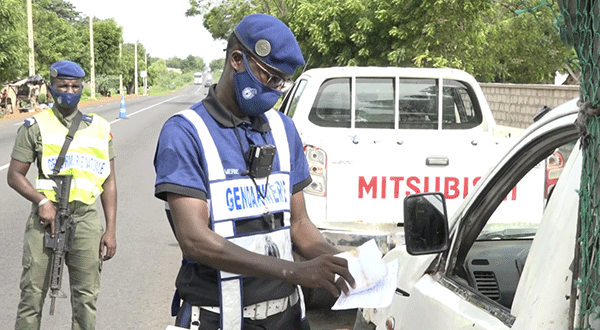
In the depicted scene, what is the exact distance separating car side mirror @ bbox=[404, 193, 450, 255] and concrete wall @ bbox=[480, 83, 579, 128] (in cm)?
1351

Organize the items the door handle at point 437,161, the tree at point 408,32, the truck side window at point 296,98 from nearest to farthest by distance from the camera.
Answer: the door handle at point 437,161
the truck side window at point 296,98
the tree at point 408,32

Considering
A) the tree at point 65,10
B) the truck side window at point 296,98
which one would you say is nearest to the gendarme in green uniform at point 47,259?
the truck side window at point 296,98

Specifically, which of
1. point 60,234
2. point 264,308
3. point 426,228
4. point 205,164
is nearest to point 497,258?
point 426,228

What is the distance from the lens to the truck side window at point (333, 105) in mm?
7887

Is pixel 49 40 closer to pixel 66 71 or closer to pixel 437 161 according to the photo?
pixel 437 161

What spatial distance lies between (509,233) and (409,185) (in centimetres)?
309

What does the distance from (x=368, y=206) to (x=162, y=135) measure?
13.9 ft

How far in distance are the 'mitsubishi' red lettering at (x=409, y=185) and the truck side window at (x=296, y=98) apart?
1512 millimetres

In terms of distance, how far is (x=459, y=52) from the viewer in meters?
18.7

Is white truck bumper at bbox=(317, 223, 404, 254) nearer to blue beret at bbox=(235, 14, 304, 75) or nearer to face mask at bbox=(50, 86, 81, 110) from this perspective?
face mask at bbox=(50, 86, 81, 110)

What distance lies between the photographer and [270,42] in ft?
8.60

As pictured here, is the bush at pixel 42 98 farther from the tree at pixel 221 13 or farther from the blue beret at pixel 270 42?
the blue beret at pixel 270 42

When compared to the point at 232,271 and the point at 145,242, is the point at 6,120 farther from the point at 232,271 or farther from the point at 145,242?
the point at 232,271

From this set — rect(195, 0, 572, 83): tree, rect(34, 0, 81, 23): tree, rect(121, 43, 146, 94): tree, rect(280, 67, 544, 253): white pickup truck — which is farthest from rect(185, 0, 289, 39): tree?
rect(34, 0, 81, 23): tree
